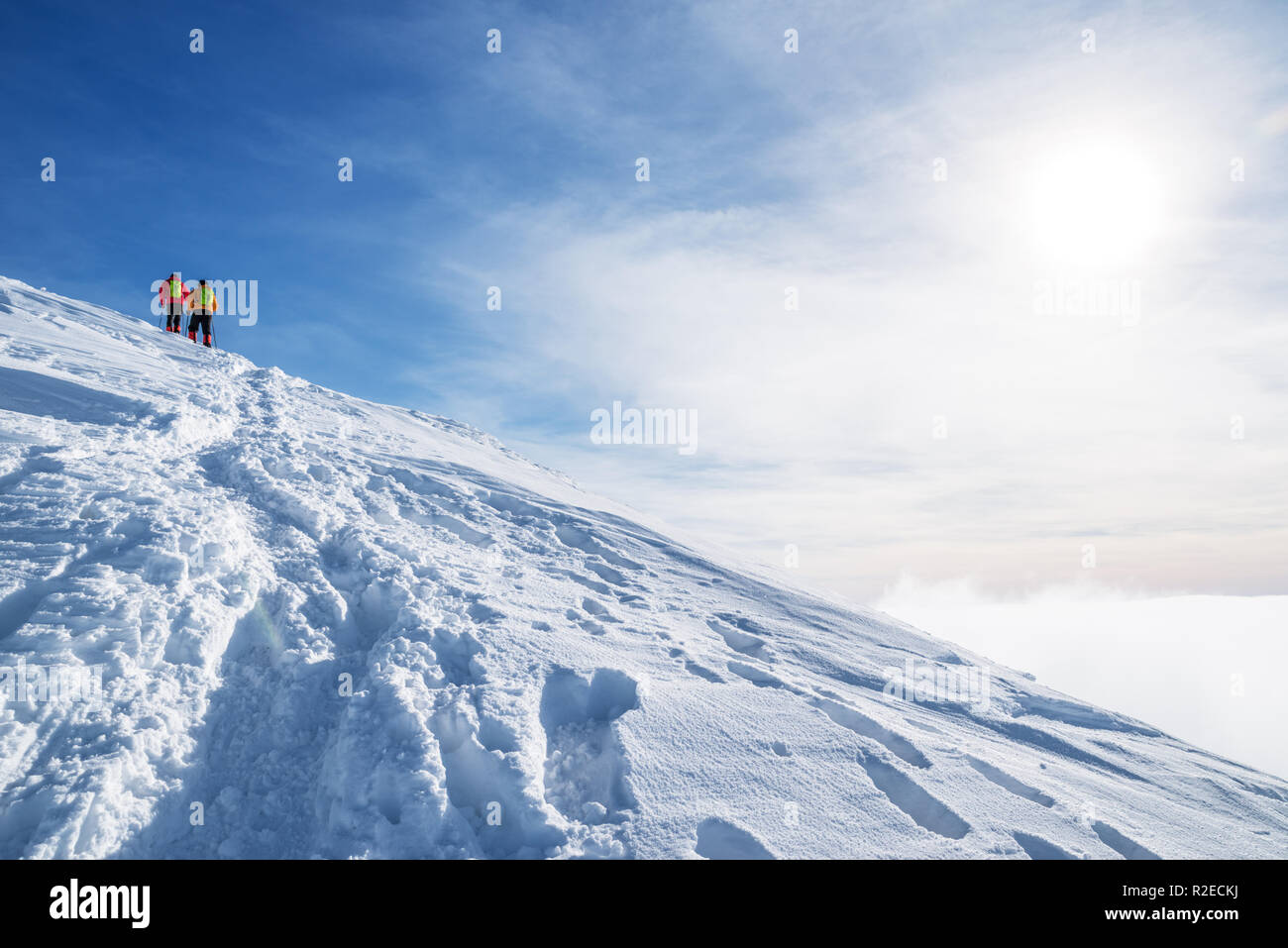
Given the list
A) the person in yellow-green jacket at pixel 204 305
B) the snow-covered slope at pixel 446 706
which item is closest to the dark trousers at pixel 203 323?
the person in yellow-green jacket at pixel 204 305

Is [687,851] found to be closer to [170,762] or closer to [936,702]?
[170,762]

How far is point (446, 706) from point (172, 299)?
1948cm

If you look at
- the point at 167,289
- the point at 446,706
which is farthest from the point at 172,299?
the point at 446,706

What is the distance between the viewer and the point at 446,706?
5.93 meters

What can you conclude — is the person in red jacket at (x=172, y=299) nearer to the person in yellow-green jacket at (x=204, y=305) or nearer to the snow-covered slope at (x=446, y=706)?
the person in yellow-green jacket at (x=204, y=305)

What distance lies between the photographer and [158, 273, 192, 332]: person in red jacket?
63.1 feet

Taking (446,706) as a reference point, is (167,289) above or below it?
above

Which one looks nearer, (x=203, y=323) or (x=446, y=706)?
(x=446, y=706)

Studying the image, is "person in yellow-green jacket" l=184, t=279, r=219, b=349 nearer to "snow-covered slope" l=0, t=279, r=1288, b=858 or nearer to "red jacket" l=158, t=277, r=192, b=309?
"red jacket" l=158, t=277, r=192, b=309

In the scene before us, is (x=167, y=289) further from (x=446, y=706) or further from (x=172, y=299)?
(x=446, y=706)

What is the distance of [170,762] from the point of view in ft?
16.8

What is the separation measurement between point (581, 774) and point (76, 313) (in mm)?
18837

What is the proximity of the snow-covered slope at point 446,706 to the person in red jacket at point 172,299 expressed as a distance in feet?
33.6
